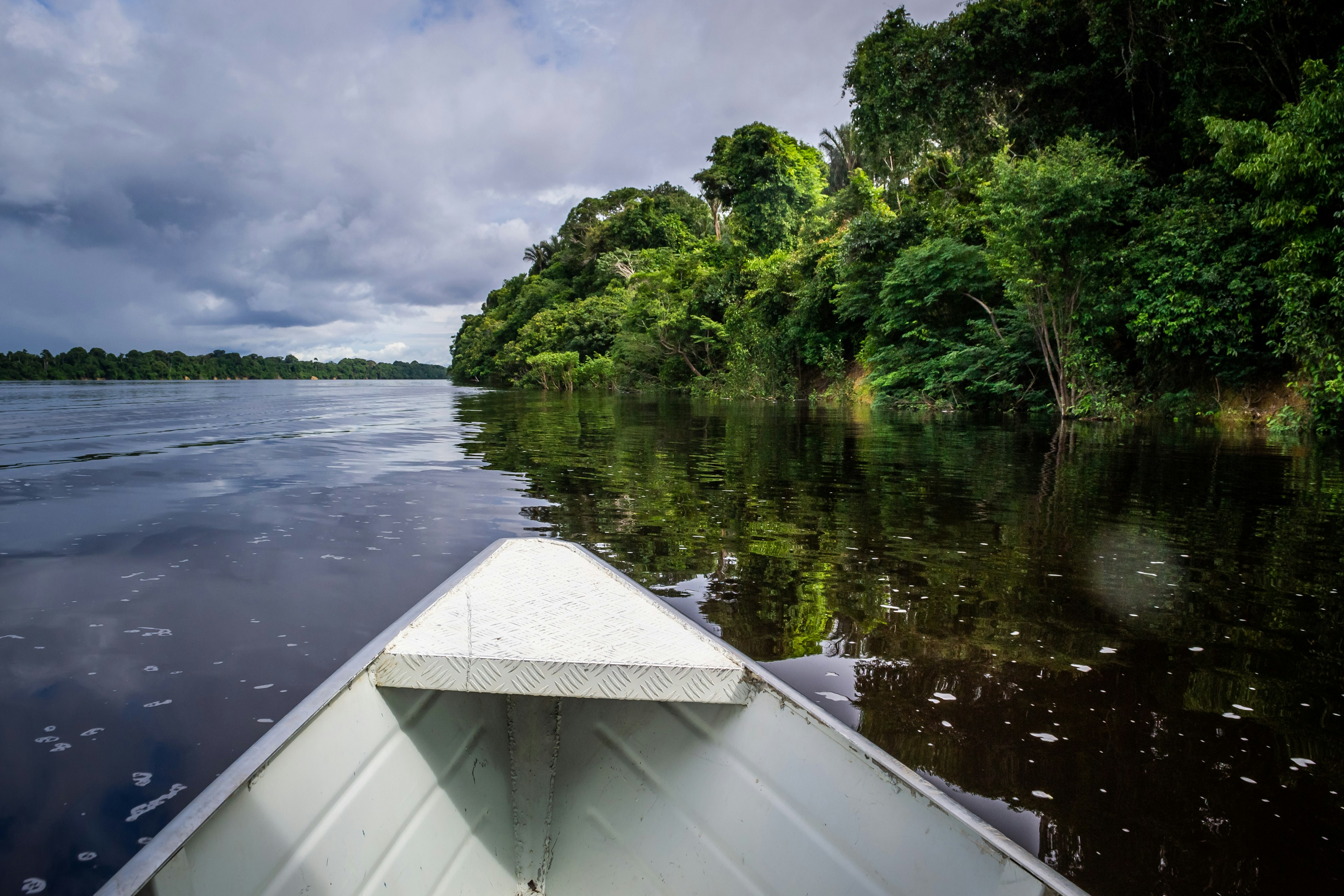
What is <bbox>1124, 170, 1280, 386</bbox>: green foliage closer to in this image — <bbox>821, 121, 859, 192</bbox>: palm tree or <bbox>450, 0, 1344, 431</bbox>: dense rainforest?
<bbox>450, 0, 1344, 431</bbox>: dense rainforest

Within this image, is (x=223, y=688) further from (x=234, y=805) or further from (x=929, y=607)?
(x=929, y=607)

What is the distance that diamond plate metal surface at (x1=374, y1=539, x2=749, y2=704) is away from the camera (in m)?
1.63

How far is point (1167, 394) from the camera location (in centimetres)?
1447

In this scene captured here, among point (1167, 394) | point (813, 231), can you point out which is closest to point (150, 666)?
point (1167, 394)

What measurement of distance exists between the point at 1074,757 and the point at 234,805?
2.11 m

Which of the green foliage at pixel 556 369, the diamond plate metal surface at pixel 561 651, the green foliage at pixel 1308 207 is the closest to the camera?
the diamond plate metal surface at pixel 561 651

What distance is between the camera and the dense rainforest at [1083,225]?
10617 millimetres

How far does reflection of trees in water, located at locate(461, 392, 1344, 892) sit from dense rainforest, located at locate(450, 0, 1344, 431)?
4851mm

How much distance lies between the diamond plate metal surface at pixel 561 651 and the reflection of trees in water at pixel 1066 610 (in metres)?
0.80

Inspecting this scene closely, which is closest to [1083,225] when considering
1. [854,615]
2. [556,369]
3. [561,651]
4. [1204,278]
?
[1204,278]

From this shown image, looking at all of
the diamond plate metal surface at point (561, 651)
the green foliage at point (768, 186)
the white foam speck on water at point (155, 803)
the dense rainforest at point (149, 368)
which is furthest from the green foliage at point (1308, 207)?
the dense rainforest at point (149, 368)

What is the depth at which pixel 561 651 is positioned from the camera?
172cm

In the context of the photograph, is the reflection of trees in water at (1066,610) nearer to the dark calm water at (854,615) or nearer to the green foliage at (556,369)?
the dark calm water at (854,615)

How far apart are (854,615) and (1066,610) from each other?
101 centimetres
